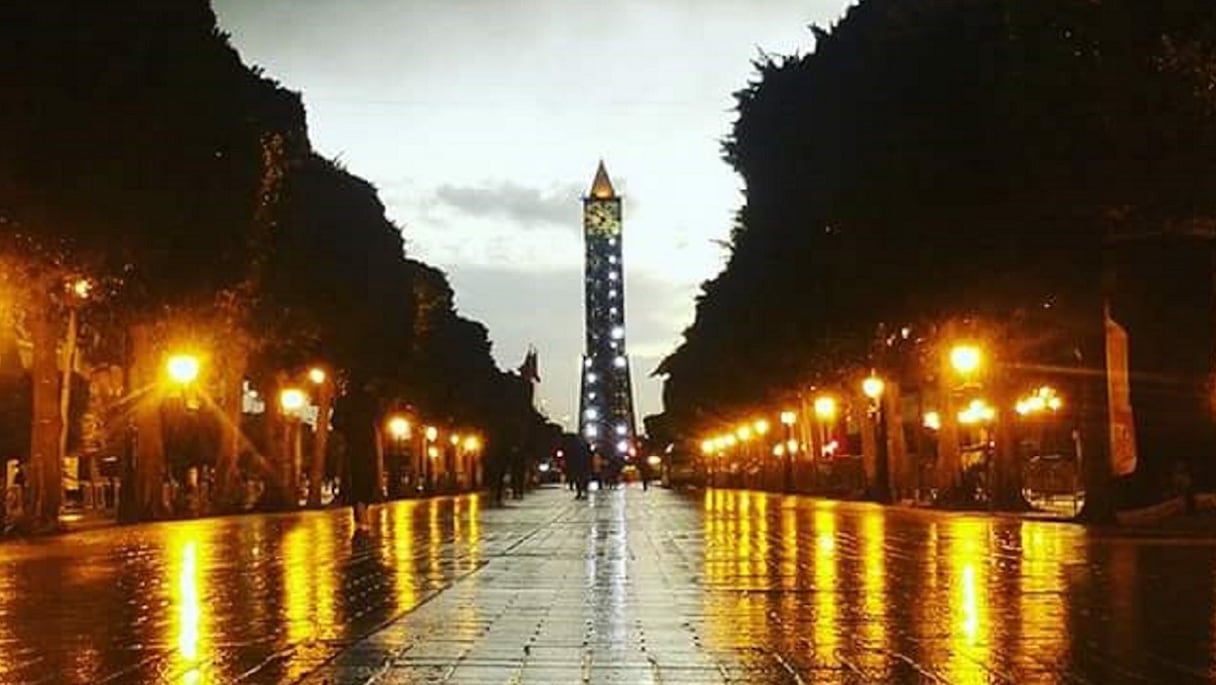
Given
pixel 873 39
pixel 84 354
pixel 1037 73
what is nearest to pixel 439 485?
pixel 84 354

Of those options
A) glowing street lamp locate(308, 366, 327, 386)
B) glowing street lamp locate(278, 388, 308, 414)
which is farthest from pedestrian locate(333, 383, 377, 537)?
glowing street lamp locate(308, 366, 327, 386)

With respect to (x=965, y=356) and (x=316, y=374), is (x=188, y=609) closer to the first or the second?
(x=965, y=356)

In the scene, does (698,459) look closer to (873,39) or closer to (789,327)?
(789,327)

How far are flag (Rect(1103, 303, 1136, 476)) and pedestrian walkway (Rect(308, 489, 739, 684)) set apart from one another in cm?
1268

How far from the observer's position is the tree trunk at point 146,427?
42188 mm

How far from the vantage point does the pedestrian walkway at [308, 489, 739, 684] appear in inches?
377

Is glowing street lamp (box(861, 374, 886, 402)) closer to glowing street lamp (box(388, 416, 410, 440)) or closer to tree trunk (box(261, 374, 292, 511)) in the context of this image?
tree trunk (box(261, 374, 292, 511))

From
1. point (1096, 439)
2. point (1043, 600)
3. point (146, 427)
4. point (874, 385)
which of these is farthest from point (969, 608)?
point (874, 385)

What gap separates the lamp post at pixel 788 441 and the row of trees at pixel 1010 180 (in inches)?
1401

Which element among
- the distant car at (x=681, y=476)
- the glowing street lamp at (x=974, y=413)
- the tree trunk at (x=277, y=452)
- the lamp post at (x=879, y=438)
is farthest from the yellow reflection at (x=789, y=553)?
the distant car at (x=681, y=476)

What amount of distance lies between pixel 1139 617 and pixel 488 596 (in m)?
5.72

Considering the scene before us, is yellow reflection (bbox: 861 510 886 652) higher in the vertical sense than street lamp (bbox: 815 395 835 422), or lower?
lower

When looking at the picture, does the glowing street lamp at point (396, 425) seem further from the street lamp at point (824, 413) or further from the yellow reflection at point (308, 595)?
the yellow reflection at point (308, 595)

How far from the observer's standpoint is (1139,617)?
505 inches
